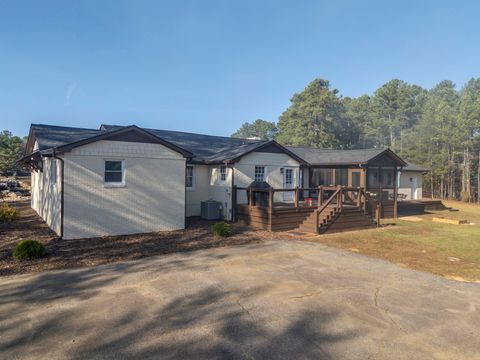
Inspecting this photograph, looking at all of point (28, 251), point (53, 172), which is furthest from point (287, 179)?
point (28, 251)

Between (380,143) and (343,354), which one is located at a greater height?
(380,143)

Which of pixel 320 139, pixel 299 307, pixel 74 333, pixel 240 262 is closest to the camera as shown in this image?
pixel 74 333

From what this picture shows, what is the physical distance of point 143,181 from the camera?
43.3ft

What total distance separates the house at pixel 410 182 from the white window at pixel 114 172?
24468mm

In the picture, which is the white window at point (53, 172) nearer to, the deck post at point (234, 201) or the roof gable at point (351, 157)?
the deck post at point (234, 201)

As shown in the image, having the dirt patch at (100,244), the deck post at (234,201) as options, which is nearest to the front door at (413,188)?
the deck post at (234,201)

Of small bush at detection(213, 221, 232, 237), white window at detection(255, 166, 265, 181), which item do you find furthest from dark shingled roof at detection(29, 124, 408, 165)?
small bush at detection(213, 221, 232, 237)

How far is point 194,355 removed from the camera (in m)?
4.31

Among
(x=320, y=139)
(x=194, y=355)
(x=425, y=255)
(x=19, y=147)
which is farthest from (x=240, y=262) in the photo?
(x=19, y=147)

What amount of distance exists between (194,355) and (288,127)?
6194cm

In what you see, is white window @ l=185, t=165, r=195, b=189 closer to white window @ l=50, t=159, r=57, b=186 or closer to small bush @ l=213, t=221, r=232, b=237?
small bush @ l=213, t=221, r=232, b=237

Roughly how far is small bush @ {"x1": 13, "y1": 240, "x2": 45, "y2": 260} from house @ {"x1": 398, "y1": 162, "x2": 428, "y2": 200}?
27.8 m

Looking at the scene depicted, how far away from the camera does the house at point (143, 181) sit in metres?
11.8

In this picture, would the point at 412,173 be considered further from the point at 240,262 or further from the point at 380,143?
the point at 380,143
